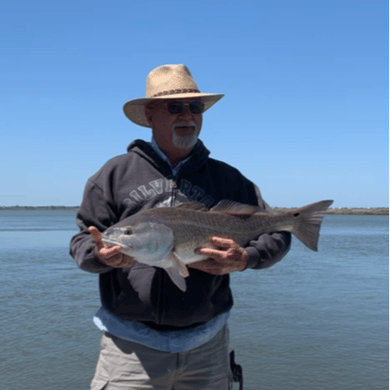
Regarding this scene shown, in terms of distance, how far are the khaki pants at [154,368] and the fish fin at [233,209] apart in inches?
38.4

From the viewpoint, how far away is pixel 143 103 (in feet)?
12.9

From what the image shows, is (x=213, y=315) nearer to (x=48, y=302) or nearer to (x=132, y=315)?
(x=132, y=315)

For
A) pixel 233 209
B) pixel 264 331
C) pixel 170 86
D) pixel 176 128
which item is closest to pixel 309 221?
pixel 233 209

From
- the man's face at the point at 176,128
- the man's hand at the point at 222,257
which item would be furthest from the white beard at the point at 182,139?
the man's hand at the point at 222,257

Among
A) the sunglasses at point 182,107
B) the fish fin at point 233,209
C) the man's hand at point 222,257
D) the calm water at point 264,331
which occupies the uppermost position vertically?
the sunglasses at point 182,107

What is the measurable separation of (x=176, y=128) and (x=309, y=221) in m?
1.21

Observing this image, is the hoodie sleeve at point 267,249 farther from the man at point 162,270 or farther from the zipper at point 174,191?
the zipper at point 174,191

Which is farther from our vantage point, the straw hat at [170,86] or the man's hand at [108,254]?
the straw hat at [170,86]

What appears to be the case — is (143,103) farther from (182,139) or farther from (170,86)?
(182,139)

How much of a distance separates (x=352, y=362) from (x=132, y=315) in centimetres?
654

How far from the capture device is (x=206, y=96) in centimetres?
374

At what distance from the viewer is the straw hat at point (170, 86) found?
145 inches

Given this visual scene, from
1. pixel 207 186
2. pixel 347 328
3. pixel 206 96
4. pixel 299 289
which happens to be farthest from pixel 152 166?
pixel 299 289

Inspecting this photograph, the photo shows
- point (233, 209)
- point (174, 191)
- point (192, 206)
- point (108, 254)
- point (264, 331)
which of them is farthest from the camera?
point (264, 331)
